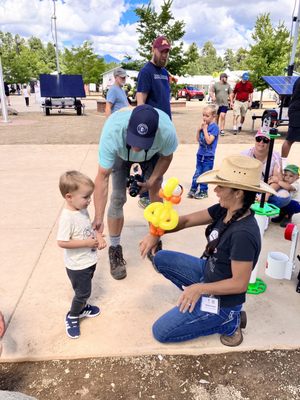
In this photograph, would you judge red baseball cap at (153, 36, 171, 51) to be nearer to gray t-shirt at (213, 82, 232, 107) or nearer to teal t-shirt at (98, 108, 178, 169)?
teal t-shirt at (98, 108, 178, 169)

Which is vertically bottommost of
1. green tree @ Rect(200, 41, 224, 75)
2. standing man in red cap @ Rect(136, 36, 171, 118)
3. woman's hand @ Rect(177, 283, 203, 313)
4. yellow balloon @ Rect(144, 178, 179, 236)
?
woman's hand @ Rect(177, 283, 203, 313)

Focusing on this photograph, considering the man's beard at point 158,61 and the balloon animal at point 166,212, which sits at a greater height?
the man's beard at point 158,61

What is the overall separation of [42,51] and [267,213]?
100624 mm

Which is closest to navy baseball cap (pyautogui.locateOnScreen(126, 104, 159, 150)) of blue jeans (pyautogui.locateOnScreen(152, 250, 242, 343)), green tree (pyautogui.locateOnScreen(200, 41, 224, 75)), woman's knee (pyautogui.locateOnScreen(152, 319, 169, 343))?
blue jeans (pyautogui.locateOnScreen(152, 250, 242, 343))

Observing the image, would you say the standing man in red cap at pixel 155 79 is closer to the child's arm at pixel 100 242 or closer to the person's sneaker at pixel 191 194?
the person's sneaker at pixel 191 194

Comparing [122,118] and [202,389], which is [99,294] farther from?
[122,118]

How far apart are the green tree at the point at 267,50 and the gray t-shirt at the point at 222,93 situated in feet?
Result: 25.7

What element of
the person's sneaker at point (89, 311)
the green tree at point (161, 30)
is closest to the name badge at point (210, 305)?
the person's sneaker at point (89, 311)

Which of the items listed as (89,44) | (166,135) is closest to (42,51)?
(89,44)

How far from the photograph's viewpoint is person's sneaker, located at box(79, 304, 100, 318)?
2.53 meters

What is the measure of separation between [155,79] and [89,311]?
8.44 ft

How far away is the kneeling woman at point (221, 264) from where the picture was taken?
1973 millimetres

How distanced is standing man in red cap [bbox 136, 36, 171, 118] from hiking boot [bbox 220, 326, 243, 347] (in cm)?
259

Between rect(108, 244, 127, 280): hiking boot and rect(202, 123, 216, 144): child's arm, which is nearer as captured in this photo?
rect(108, 244, 127, 280): hiking boot
